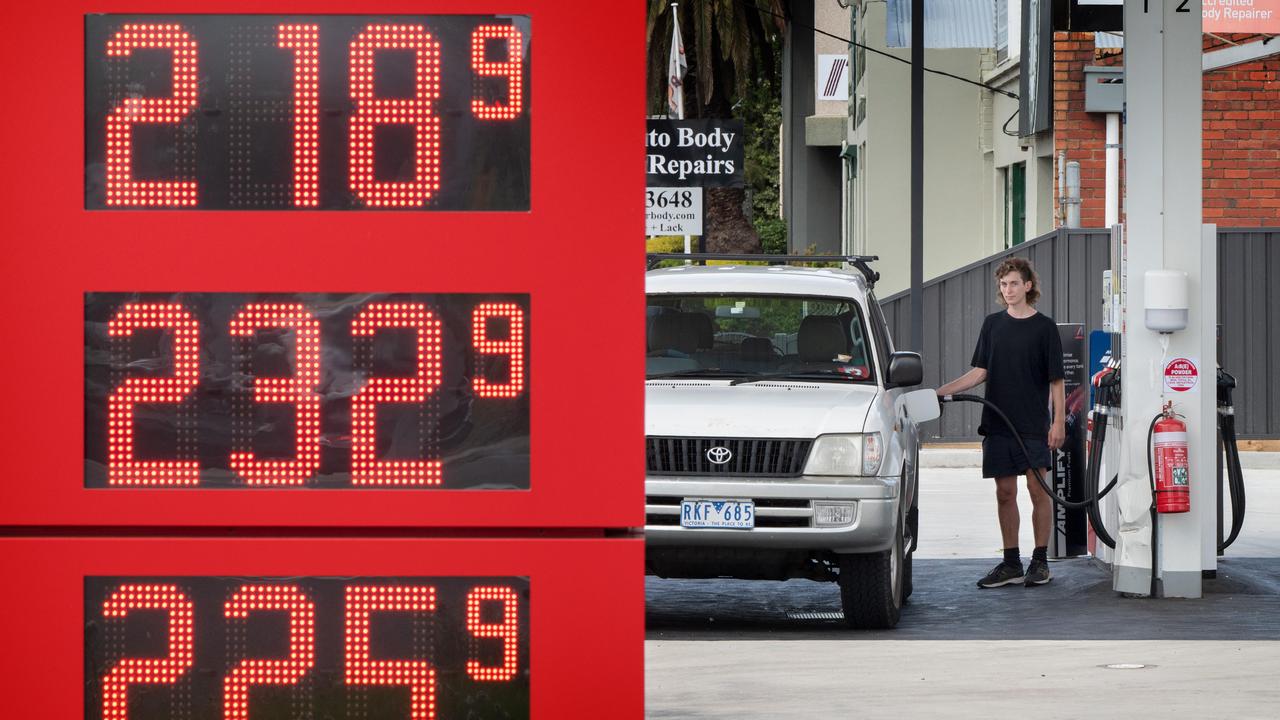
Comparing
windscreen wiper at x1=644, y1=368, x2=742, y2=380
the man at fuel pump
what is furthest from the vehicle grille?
the man at fuel pump

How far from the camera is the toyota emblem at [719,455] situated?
1040 cm

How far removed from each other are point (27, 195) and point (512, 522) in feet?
4.18

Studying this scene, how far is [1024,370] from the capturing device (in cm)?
1195

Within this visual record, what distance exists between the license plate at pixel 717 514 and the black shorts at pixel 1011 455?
2.27m

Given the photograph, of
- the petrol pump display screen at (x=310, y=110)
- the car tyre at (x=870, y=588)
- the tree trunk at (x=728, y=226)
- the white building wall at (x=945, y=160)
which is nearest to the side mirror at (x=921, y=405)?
the car tyre at (x=870, y=588)

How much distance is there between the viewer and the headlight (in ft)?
33.9

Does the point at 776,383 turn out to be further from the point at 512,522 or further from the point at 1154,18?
the point at 512,522

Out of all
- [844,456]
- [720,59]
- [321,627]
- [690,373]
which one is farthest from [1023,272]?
[720,59]

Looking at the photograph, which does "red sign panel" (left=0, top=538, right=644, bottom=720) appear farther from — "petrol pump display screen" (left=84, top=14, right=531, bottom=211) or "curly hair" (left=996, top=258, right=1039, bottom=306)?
"curly hair" (left=996, top=258, right=1039, bottom=306)

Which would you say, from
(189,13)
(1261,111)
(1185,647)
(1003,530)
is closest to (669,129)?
(1261,111)

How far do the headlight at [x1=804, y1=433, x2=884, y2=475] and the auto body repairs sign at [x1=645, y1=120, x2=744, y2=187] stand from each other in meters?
10.1

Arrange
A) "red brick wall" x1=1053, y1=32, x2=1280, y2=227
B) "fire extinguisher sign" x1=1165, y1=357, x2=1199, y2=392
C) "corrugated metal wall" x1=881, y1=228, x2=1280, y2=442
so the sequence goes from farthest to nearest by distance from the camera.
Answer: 1. "red brick wall" x1=1053, y1=32, x2=1280, y2=227
2. "corrugated metal wall" x1=881, y1=228, x2=1280, y2=442
3. "fire extinguisher sign" x1=1165, y1=357, x2=1199, y2=392

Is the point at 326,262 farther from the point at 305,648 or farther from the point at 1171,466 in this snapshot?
the point at 1171,466

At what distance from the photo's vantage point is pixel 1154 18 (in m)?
11.4
